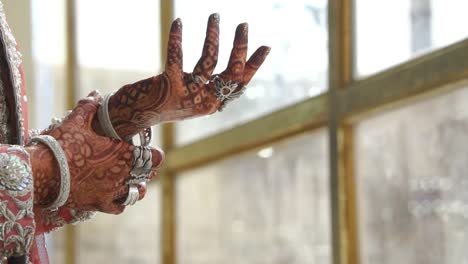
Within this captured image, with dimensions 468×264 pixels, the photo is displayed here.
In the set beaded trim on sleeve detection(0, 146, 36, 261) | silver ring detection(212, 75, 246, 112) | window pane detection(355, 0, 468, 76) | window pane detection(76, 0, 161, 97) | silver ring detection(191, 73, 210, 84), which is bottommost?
beaded trim on sleeve detection(0, 146, 36, 261)

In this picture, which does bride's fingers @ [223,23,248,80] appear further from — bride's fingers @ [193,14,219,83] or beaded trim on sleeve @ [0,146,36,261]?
beaded trim on sleeve @ [0,146,36,261]

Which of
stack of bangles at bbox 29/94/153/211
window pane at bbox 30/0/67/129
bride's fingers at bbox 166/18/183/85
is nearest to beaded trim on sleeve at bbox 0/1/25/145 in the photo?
stack of bangles at bbox 29/94/153/211

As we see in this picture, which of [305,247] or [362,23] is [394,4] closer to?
[362,23]

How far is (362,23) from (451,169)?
0.35 metres

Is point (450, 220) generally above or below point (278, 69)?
below

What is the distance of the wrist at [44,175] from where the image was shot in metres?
0.84

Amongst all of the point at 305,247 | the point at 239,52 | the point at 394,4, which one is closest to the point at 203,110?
the point at 239,52

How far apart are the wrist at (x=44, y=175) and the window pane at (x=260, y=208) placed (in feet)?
3.12

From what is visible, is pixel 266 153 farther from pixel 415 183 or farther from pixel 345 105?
pixel 415 183

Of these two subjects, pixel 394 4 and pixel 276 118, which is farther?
pixel 276 118

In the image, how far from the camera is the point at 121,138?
874 millimetres

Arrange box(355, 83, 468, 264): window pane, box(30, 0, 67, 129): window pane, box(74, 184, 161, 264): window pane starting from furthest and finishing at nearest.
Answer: box(30, 0, 67, 129): window pane
box(74, 184, 161, 264): window pane
box(355, 83, 468, 264): window pane

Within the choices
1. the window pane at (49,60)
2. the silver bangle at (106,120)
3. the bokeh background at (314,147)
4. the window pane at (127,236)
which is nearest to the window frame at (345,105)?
the bokeh background at (314,147)

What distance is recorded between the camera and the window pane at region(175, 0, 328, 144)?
180 centimetres
